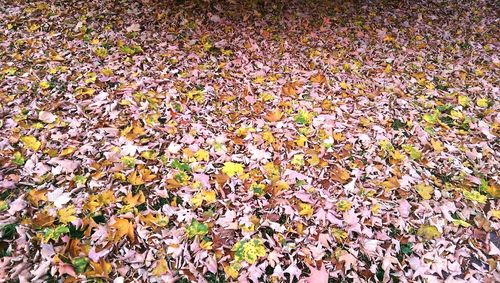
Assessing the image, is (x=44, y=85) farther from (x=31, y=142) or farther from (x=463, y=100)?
(x=463, y=100)

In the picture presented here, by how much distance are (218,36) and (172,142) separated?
2.31 meters

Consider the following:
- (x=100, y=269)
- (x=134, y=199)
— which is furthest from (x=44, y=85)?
(x=100, y=269)

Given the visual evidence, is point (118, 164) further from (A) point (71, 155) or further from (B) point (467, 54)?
(B) point (467, 54)

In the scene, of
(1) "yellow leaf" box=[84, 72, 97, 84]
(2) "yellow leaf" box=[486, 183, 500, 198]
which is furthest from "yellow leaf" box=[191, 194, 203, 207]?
(2) "yellow leaf" box=[486, 183, 500, 198]

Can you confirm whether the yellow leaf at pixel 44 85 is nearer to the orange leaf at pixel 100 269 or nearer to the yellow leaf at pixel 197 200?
the yellow leaf at pixel 197 200

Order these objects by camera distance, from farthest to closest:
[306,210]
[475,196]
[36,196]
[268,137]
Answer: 1. [268,137]
2. [475,196]
3. [306,210]
4. [36,196]

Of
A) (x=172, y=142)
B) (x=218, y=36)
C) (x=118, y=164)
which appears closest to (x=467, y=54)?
(x=218, y=36)

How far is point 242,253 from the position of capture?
8.38 ft

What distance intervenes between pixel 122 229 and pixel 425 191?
2430 millimetres

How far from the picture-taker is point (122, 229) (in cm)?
258

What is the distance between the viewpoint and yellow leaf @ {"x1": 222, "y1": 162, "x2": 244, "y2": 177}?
312 centimetres

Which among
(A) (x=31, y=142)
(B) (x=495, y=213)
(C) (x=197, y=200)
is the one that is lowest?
(B) (x=495, y=213)

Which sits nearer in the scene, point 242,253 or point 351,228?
point 242,253

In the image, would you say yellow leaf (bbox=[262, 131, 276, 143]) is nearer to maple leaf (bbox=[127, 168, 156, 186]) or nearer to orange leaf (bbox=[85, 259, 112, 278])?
maple leaf (bbox=[127, 168, 156, 186])
